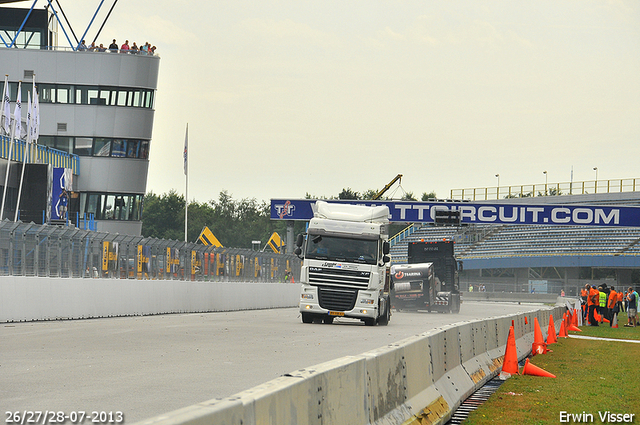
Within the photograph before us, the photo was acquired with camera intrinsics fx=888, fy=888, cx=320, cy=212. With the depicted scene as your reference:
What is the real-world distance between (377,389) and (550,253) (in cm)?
7420

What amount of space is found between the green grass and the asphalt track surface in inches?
112

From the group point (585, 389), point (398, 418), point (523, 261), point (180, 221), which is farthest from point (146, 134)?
point (180, 221)

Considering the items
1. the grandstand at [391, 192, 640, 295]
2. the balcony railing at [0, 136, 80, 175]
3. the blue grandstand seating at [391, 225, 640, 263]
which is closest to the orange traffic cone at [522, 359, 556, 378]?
the balcony railing at [0, 136, 80, 175]

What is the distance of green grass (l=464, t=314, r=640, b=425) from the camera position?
994 centimetres

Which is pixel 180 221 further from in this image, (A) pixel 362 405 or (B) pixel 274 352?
(A) pixel 362 405

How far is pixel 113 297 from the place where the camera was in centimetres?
2656

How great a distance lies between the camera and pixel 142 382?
10461 mm

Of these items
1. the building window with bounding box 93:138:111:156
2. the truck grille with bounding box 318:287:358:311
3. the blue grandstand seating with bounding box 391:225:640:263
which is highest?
the building window with bounding box 93:138:111:156

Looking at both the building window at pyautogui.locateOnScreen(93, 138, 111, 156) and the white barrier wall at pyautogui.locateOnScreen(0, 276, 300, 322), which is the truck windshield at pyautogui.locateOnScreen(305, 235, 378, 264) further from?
the building window at pyautogui.locateOnScreen(93, 138, 111, 156)

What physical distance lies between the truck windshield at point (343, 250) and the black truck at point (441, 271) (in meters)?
19.6

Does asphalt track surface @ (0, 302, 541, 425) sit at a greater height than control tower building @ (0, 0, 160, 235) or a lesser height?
lesser

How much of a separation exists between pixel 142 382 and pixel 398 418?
394cm

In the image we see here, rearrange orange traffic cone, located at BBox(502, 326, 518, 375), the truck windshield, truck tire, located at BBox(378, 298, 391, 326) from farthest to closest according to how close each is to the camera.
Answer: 1. truck tire, located at BBox(378, 298, 391, 326)
2. the truck windshield
3. orange traffic cone, located at BBox(502, 326, 518, 375)

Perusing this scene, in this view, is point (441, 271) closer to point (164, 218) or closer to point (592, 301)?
point (592, 301)
